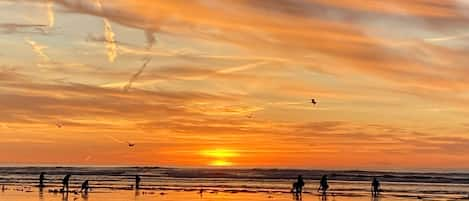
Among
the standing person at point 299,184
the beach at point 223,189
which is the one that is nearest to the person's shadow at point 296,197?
the beach at point 223,189

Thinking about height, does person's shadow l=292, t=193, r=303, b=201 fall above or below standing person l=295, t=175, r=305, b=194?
below

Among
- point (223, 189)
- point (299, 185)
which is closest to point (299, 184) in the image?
point (299, 185)

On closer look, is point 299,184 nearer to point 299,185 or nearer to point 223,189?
point 299,185

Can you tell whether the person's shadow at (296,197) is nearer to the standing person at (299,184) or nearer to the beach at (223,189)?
the beach at (223,189)

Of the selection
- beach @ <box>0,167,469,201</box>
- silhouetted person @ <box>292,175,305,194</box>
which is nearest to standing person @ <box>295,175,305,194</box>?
silhouetted person @ <box>292,175,305,194</box>

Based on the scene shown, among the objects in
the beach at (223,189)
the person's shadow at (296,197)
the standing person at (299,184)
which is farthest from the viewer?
the standing person at (299,184)

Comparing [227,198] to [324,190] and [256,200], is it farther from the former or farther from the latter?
[324,190]

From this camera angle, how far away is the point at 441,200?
2355 inches

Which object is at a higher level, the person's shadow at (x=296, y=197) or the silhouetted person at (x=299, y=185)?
the silhouetted person at (x=299, y=185)

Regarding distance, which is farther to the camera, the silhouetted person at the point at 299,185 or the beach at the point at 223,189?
the silhouetted person at the point at 299,185

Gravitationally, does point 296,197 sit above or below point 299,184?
below

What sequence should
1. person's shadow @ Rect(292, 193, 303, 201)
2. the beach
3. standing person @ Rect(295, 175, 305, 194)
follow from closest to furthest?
person's shadow @ Rect(292, 193, 303, 201) < the beach < standing person @ Rect(295, 175, 305, 194)

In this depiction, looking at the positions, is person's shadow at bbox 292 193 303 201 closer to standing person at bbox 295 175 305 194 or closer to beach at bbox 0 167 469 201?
beach at bbox 0 167 469 201

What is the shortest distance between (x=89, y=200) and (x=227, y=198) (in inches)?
345
